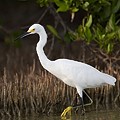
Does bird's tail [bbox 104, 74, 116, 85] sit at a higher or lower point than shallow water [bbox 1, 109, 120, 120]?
higher

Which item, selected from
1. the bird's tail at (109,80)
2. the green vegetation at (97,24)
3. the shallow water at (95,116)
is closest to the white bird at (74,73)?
the bird's tail at (109,80)

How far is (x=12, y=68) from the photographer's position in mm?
12430

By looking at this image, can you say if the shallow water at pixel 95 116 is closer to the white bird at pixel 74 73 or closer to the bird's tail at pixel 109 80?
the white bird at pixel 74 73

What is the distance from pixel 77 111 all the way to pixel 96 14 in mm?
1722

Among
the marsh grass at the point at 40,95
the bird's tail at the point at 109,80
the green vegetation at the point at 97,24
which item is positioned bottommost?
the marsh grass at the point at 40,95

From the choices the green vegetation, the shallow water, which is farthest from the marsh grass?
the green vegetation

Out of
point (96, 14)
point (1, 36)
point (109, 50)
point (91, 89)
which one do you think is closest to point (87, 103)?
point (91, 89)

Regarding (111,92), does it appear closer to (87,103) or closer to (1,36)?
(87,103)

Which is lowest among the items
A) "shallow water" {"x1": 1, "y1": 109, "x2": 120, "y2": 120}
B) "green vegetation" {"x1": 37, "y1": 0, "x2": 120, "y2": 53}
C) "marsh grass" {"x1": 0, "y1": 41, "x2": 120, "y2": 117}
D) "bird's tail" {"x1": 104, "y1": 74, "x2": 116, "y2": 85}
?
"shallow water" {"x1": 1, "y1": 109, "x2": 120, "y2": 120}

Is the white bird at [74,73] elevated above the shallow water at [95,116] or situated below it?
above

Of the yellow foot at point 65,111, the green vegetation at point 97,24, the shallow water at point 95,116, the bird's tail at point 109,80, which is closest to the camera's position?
the shallow water at point 95,116

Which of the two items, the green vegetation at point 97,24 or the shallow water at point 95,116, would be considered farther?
the green vegetation at point 97,24

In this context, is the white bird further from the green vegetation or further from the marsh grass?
the green vegetation

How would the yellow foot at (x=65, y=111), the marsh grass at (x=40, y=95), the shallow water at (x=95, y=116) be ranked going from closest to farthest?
1. the shallow water at (x=95, y=116)
2. the yellow foot at (x=65, y=111)
3. the marsh grass at (x=40, y=95)
